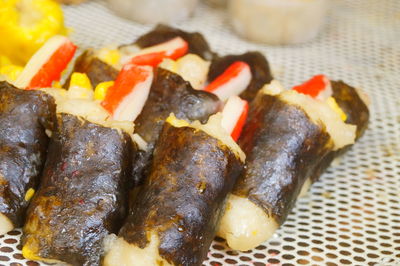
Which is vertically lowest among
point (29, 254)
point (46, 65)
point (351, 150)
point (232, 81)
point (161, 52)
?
point (351, 150)

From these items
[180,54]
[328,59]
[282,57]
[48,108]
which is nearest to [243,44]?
[282,57]

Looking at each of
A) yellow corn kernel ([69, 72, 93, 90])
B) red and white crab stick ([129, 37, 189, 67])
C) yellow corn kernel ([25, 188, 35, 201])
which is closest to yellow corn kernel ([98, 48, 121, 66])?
red and white crab stick ([129, 37, 189, 67])

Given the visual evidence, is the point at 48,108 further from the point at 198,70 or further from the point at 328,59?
the point at 328,59

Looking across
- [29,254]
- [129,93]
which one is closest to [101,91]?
[129,93]

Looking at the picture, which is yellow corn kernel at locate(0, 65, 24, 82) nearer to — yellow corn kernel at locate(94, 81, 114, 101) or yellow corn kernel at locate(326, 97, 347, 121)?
yellow corn kernel at locate(94, 81, 114, 101)

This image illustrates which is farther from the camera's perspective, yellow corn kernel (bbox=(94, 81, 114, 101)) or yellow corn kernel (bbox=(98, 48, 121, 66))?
yellow corn kernel (bbox=(98, 48, 121, 66))

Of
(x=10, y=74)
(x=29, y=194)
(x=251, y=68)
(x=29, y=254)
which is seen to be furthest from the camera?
(x=251, y=68)

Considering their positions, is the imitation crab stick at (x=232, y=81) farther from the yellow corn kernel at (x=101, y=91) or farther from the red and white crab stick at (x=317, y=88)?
the yellow corn kernel at (x=101, y=91)

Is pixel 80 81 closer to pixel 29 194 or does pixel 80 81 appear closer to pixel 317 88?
pixel 29 194
